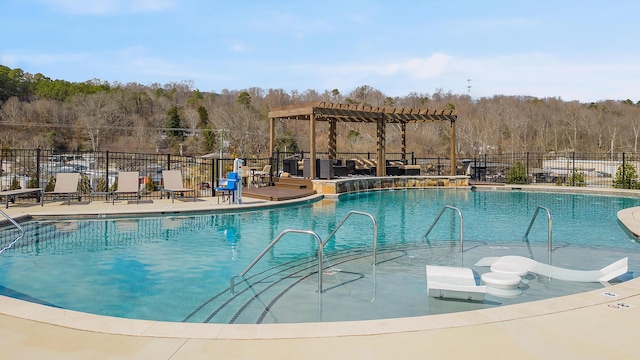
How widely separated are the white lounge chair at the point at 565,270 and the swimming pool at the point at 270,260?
29 cm

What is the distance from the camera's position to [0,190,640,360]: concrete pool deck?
297 cm

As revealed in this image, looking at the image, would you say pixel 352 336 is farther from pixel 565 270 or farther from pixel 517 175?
pixel 517 175

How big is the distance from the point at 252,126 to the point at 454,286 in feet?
160

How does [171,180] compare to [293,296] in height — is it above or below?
above

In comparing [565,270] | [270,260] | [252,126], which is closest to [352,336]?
[270,260]

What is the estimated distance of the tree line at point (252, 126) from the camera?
52656 millimetres

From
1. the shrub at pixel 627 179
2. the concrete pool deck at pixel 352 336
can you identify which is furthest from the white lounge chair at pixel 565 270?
the shrub at pixel 627 179

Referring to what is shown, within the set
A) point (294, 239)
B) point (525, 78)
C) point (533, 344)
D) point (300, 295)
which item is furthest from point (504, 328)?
point (525, 78)

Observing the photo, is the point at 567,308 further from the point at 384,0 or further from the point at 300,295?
the point at 384,0

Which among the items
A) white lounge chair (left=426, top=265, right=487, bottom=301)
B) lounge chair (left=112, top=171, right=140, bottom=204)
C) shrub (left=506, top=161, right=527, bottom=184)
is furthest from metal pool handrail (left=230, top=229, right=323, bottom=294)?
shrub (left=506, top=161, right=527, bottom=184)

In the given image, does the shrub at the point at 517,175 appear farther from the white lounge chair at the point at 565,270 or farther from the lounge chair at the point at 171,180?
the white lounge chair at the point at 565,270

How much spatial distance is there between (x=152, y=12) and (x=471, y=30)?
38.9 feet

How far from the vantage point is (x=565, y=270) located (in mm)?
5973

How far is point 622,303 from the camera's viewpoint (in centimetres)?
409
